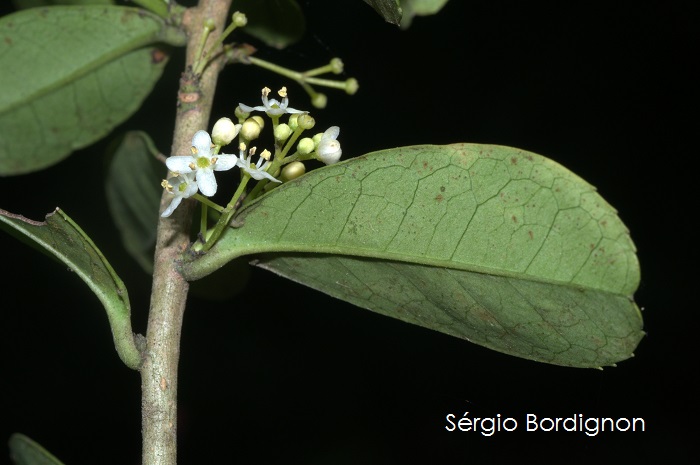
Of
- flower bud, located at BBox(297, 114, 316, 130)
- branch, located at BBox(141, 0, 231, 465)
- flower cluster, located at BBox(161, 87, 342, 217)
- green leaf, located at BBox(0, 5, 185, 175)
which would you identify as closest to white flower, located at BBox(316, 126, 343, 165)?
flower cluster, located at BBox(161, 87, 342, 217)

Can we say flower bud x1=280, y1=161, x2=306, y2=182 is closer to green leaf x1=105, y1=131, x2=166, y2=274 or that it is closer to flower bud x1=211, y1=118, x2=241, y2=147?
flower bud x1=211, y1=118, x2=241, y2=147

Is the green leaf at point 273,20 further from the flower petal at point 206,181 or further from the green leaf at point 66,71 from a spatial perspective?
the flower petal at point 206,181

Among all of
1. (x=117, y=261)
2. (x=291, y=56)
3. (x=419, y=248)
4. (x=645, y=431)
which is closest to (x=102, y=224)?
(x=117, y=261)

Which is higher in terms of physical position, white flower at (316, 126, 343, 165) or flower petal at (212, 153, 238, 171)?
white flower at (316, 126, 343, 165)

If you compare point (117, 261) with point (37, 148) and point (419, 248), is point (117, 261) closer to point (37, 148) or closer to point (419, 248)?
point (37, 148)

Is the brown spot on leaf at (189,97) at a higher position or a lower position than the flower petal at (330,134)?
higher

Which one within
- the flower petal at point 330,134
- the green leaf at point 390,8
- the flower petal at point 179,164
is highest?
the green leaf at point 390,8

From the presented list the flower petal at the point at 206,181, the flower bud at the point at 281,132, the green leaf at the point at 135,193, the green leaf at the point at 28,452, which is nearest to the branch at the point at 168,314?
the flower petal at the point at 206,181
